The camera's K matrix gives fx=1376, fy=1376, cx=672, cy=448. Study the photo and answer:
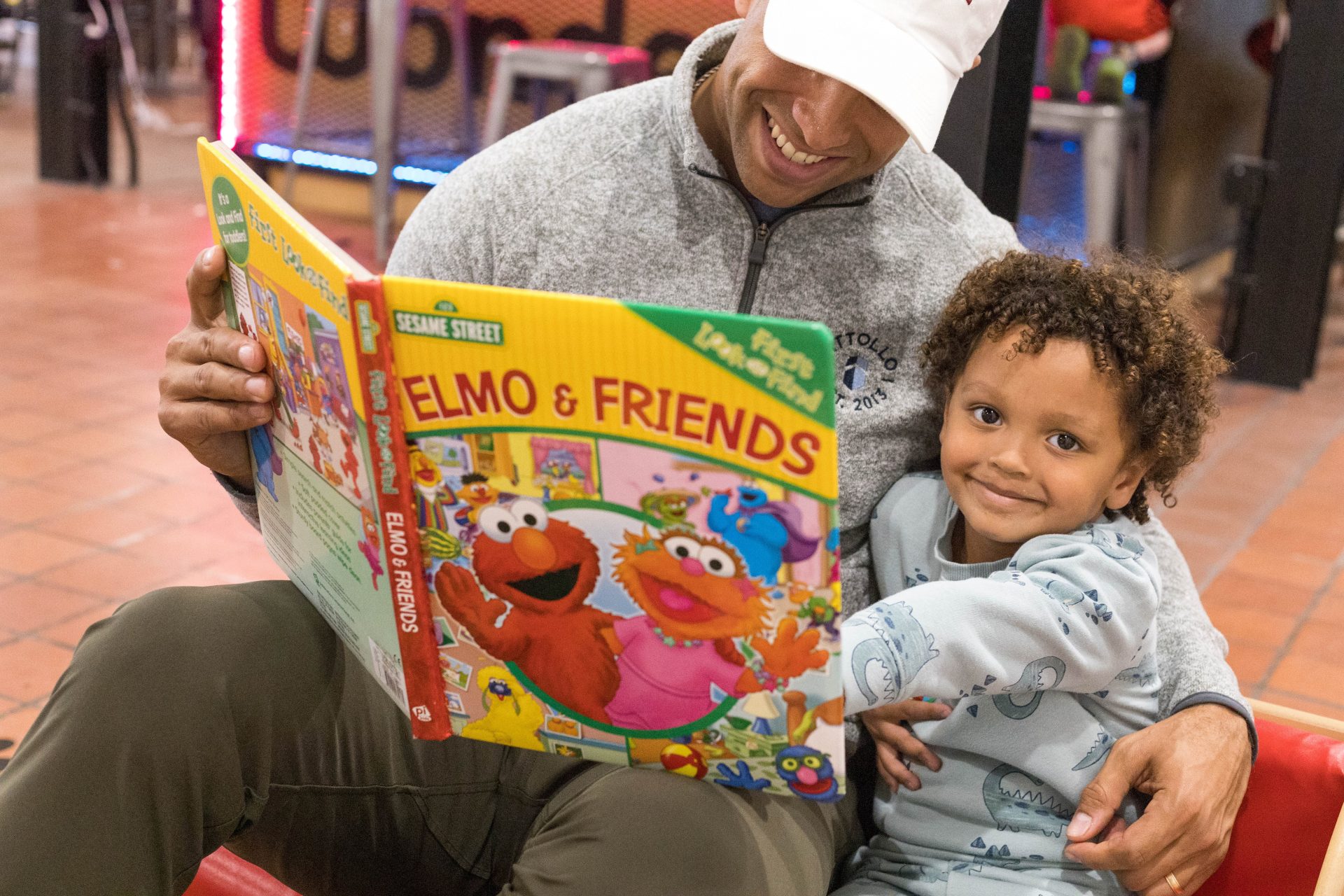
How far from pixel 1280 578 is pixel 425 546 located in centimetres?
245

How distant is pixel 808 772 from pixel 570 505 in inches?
10.0

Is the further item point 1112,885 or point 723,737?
point 1112,885

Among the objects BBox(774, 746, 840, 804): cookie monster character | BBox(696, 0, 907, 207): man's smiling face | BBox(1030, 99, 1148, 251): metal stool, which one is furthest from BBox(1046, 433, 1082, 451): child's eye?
BBox(1030, 99, 1148, 251): metal stool

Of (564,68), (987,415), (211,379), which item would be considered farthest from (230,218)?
(564,68)

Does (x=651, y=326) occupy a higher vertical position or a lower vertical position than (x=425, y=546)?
higher

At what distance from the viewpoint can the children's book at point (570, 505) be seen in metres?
0.88

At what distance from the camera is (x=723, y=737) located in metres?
1.00

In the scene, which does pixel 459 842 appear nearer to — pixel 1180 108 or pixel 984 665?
pixel 984 665

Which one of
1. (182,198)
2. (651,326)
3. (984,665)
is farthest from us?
(182,198)

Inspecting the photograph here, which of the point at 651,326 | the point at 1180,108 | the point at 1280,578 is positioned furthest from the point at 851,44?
the point at 1180,108

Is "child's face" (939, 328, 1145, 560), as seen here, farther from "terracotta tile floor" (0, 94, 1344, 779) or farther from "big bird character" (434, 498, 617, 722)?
"terracotta tile floor" (0, 94, 1344, 779)

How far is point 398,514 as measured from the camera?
986 millimetres

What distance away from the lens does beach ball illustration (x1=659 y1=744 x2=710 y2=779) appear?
1028mm

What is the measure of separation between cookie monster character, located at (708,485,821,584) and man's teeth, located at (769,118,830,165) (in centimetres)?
48
